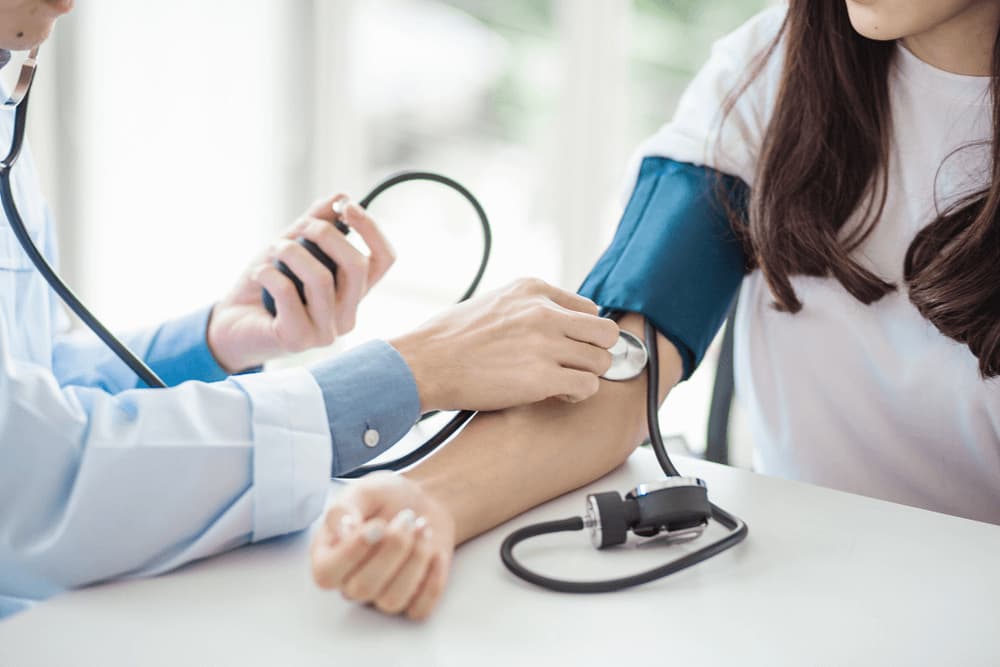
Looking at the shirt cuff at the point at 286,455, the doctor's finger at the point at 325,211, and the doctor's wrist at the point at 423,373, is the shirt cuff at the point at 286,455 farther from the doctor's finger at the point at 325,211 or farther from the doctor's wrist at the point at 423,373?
the doctor's finger at the point at 325,211

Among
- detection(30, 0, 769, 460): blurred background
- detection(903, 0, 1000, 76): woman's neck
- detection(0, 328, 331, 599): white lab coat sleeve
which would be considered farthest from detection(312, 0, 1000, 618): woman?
detection(30, 0, 769, 460): blurred background

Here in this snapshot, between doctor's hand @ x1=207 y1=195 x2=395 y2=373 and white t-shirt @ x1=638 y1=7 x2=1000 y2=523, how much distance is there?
0.35 m

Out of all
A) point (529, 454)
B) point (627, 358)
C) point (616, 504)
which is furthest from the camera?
point (627, 358)

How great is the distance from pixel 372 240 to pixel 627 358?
0.31 meters

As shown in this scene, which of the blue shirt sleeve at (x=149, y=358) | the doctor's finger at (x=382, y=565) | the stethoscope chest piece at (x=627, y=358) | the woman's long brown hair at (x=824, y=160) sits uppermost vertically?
the woman's long brown hair at (x=824, y=160)

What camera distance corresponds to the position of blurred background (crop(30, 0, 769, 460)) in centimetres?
243

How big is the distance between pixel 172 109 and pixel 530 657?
2411 millimetres

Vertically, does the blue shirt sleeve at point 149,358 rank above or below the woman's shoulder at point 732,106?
below

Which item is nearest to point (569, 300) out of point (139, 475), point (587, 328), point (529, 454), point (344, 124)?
point (587, 328)

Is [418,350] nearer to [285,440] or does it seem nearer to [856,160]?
[285,440]

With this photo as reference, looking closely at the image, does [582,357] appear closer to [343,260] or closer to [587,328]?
[587,328]

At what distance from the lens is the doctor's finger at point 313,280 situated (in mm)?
968

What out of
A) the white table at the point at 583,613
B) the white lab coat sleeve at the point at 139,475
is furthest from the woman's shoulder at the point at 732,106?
the white lab coat sleeve at the point at 139,475

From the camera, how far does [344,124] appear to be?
2832mm
